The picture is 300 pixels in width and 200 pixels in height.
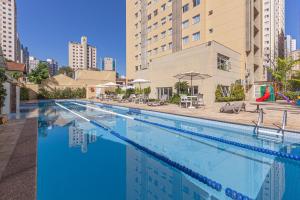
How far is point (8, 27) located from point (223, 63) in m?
127

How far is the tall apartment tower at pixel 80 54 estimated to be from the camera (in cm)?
13800

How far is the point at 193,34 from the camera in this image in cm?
2936

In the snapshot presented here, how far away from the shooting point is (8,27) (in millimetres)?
100750

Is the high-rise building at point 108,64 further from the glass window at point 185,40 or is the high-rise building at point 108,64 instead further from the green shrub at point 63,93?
the glass window at point 185,40

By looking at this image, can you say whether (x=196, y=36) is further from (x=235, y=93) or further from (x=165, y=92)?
(x=235, y=93)

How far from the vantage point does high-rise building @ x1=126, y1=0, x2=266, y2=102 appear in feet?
67.6

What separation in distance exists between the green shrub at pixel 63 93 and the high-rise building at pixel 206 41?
13.3 m

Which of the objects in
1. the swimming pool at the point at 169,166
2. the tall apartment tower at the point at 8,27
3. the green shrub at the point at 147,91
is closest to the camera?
the swimming pool at the point at 169,166

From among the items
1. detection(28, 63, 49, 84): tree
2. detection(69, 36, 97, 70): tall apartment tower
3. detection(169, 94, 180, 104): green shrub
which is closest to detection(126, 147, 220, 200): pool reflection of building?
detection(169, 94, 180, 104): green shrub

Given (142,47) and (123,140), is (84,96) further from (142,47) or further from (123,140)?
(123,140)

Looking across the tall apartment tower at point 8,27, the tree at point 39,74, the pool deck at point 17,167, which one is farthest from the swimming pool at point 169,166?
the tall apartment tower at point 8,27

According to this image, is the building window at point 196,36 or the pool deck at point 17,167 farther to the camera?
the building window at point 196,36

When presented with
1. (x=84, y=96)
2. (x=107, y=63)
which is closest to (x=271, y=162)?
(x=84, y=96)

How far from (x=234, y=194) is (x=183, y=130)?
17.1 ft
